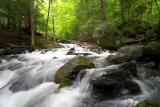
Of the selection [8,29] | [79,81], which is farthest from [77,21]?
[79,81]

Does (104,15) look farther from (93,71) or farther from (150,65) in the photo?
(93,71)

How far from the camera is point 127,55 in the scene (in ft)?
42.3

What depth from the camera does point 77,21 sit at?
42.3 m

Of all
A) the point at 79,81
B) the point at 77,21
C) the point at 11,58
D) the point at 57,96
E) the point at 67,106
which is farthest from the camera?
the point at 77,21

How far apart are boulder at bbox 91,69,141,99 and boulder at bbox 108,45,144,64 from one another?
3557mm

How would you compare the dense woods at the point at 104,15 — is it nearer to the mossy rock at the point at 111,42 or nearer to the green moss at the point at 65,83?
the mossy rock at the point at 111,42

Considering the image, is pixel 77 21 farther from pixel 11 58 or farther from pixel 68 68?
pixel 68 68

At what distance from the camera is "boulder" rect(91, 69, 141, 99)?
8641 mm

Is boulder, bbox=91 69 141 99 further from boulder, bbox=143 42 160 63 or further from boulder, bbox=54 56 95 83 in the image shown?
boulder, bbox=143 42 160 63

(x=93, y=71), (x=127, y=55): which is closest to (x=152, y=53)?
(x=127, y=55)

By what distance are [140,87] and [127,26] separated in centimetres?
1002

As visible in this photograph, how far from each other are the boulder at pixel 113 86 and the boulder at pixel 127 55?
356 centimetres

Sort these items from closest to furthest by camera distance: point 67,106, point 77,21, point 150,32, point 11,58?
point 67,106
point 150,32
point 11,58
point 77,21

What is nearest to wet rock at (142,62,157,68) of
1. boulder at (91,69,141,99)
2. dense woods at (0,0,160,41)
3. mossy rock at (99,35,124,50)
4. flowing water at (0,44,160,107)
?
flowing water at (0,44,160,107)
